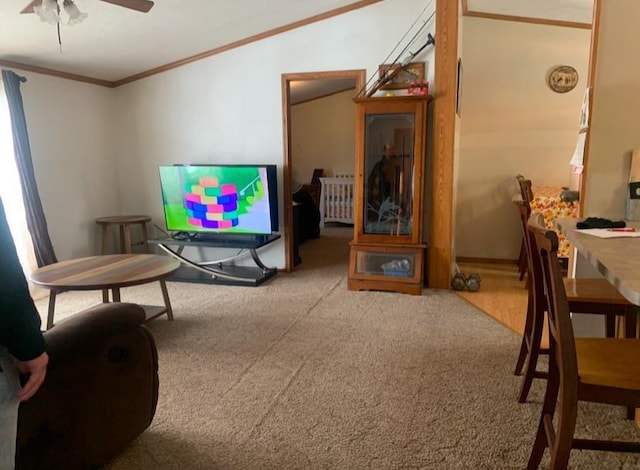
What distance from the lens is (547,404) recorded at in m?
1.58

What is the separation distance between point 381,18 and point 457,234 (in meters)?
2.48

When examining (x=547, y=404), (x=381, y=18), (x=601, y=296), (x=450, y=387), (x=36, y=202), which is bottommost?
(x=450, y=387)

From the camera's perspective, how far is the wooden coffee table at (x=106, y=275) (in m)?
2.70

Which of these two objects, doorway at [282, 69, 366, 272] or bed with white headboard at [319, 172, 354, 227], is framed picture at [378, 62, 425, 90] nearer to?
doorway at [282, 69, 366, 272]

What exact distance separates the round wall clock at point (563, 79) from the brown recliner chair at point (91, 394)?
15.3 feet

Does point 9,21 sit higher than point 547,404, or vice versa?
point 9,21

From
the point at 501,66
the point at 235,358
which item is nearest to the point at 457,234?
the point at 501,66

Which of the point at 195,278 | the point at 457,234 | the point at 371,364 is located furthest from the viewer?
the point at 457,234

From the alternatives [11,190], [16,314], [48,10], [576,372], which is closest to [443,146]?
[576,372]

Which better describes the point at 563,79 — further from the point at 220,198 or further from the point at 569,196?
the point at 220,198

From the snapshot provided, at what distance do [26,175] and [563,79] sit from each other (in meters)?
5.29

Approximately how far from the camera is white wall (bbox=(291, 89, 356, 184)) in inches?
312

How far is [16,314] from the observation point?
929 mm

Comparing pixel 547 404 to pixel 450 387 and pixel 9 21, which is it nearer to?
pixel 450 387
